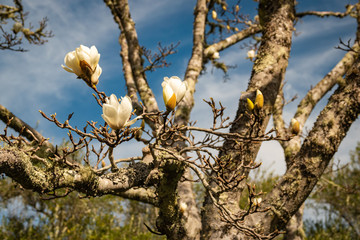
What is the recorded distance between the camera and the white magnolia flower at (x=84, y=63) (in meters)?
1.41

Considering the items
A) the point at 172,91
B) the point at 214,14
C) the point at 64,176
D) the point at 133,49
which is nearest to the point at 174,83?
the point at 172,91

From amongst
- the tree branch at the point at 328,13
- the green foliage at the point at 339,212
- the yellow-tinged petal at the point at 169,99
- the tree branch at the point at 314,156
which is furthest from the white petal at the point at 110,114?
the green foliage at the point at 339,212

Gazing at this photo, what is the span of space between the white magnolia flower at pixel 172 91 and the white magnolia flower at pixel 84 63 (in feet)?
1.15

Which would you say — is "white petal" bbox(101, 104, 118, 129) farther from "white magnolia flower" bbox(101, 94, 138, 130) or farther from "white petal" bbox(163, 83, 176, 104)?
"white petal" bbox(163, 83, 176, 104)

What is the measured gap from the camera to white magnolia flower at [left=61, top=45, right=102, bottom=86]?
55.7 inches

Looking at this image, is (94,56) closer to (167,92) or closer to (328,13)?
(167,92)

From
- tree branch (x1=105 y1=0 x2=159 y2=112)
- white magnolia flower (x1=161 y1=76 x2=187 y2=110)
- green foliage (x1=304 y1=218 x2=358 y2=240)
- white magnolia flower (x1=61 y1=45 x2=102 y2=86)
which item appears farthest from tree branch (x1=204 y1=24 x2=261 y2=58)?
green foliage (x1=304 y1=218 x2=358 y2=240)

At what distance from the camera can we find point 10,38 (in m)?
4.08

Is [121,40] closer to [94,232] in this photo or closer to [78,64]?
[78,64]

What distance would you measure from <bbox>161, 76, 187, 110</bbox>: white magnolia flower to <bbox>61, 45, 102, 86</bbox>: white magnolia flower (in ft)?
1.15

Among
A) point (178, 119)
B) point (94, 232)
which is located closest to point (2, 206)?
point (94, 232)

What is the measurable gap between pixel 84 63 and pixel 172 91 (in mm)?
447

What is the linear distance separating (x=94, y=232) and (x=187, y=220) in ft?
21.4

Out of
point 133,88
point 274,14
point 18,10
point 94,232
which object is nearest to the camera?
point 274,14
